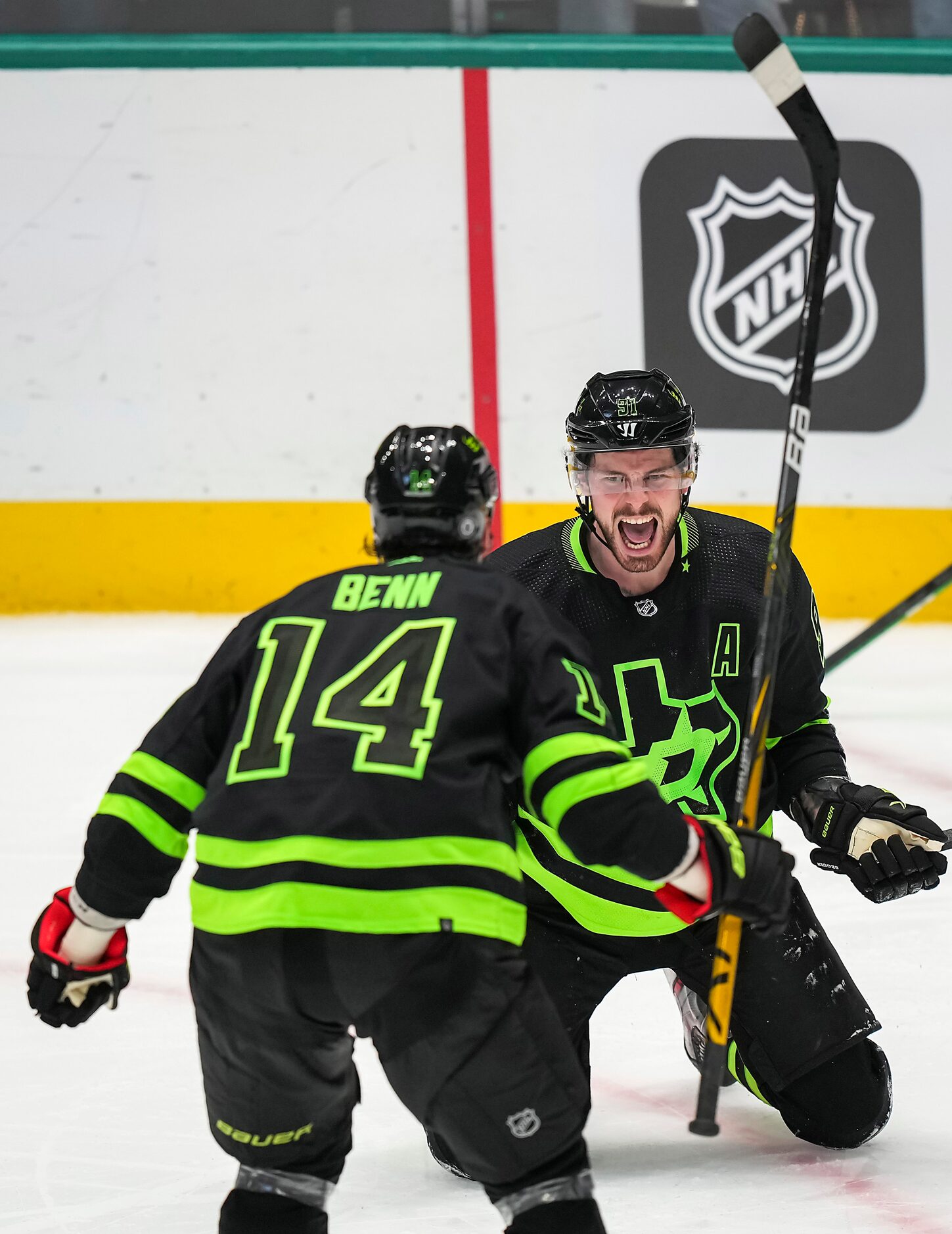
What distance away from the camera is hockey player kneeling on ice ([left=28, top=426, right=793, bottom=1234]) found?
4.39ft

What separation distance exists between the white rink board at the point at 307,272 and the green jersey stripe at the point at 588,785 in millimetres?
4010

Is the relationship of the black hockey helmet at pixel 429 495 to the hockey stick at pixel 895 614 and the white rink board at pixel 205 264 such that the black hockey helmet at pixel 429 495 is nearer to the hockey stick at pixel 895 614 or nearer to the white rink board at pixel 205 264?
the hockey stick at pixel 895 614

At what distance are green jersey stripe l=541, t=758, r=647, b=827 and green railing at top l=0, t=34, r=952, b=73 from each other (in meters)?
4.40

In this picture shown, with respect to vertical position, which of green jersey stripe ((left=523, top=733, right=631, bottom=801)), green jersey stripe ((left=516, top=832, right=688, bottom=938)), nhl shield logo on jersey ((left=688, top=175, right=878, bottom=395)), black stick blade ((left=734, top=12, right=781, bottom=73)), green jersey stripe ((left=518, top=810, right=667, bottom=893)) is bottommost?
green jersey stripe ((left=516, top=832, right=688, bottom=938))

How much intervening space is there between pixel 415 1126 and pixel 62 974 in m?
0.82

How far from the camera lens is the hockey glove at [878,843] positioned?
1.96 m

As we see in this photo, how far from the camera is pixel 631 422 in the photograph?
6.83ft

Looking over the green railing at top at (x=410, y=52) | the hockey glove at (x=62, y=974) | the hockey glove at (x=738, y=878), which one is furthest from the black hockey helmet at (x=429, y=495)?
the green railing at top at (x=410, y=52)

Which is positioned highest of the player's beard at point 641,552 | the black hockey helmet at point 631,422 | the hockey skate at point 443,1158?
the black hockey helmet at point 631,422

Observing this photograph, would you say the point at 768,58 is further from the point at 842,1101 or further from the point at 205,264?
the point at 205,264

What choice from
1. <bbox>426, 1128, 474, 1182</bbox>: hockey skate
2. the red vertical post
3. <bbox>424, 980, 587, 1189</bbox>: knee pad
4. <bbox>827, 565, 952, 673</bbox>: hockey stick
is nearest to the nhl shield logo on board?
the red vertical post

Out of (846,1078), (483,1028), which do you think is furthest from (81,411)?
(483,1028)

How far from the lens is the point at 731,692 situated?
207cm

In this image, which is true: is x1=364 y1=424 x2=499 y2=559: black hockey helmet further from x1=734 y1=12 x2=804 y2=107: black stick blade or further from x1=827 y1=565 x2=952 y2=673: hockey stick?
x1=827 y1=565 x2=952 y2=673: hockey stick
